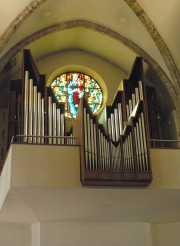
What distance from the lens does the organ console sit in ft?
27.8

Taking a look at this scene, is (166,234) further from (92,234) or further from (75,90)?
(75,90)

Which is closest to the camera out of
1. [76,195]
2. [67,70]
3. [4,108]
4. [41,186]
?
[41,186]

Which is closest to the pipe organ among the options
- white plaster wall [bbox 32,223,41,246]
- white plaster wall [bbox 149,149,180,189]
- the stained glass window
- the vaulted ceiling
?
the vaulted ceiling

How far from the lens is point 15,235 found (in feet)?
35.2

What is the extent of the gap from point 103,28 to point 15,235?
6.54 metres

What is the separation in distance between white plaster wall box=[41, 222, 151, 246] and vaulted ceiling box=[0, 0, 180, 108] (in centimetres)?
374

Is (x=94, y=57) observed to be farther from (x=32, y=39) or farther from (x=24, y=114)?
(x=24, y=114)

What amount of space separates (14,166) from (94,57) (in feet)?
23.2

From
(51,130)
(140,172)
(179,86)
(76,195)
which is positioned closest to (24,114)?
(51,130)

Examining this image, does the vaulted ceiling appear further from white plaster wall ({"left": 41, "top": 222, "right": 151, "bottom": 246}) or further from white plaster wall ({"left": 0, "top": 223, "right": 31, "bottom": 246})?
white plaster wall ({"left": 0, "top": 223, "right": 31, "bottom": 246})

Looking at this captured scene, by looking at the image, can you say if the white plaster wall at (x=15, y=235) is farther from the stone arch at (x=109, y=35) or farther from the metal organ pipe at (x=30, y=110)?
the stone arch at (x=109, y=35)

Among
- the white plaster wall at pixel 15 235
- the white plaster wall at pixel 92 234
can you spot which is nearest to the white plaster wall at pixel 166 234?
the white plaster wall at pixel 92 234

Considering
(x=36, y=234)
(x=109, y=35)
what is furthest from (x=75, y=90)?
(x=36, y=234)

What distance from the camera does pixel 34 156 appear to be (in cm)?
835
